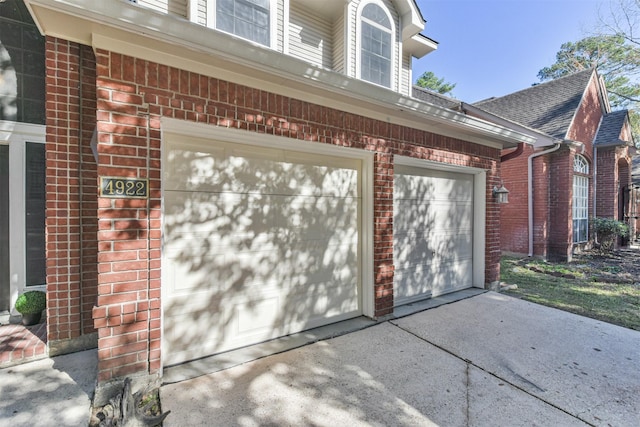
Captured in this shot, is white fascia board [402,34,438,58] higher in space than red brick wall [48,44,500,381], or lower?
higher

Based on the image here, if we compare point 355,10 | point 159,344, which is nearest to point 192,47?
point 159,344

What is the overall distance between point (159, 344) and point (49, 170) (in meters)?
1.94

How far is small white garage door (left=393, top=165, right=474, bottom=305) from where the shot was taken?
181 inches

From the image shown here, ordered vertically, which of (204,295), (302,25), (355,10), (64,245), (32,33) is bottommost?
(204,295)

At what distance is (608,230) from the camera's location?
1055cm

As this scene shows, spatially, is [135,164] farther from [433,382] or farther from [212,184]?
[433,382]

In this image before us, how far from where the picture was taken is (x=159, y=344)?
2.57 meters

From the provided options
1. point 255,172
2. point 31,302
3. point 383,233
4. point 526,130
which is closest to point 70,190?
point 31,302

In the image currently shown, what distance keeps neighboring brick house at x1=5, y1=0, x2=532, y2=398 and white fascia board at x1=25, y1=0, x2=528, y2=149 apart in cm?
1

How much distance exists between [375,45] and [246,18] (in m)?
2.78

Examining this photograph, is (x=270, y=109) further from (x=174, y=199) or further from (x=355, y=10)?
(x=355, y=10)

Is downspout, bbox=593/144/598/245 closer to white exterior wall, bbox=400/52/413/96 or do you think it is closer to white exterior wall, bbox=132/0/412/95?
white exterior wall, bbox=400/52/413/96

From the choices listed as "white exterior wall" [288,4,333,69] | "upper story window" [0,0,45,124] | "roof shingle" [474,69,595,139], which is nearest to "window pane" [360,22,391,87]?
"white exterior wall" [288,4,333,69]

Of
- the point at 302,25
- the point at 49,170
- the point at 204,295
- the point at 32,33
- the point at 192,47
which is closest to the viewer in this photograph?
the point at 192,47
